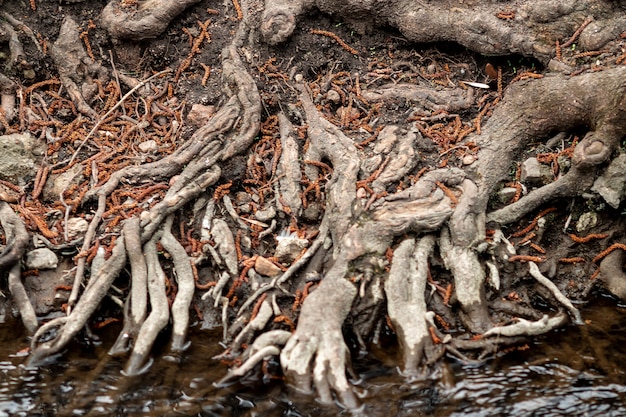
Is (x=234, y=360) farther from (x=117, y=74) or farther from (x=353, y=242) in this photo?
(x=117, y=74)

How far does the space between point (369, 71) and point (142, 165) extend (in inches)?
119

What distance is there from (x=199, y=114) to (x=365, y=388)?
383cm

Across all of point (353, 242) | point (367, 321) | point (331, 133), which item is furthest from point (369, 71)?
point (367, 321)

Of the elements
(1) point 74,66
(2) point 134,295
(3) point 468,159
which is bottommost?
(2) point 134,295

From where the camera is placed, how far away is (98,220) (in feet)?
21.7

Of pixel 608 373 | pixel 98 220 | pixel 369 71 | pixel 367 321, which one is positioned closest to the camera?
pixel 608 373

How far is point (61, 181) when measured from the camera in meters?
7.18

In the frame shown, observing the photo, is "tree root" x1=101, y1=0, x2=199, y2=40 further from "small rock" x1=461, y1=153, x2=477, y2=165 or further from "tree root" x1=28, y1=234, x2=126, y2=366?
"small rock" x1=461, y1=153, x2=477, y2=165

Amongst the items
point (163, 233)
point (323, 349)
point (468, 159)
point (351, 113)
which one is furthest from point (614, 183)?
point (163, 233)

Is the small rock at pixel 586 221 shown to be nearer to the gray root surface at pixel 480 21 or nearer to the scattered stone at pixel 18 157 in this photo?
the gray root surface at pixel 480 21

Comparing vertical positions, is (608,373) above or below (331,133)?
below

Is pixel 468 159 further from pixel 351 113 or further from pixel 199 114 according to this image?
pixel 199 114

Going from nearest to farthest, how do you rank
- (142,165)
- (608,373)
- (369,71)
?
(608,373) → (142,165) → (369,71)

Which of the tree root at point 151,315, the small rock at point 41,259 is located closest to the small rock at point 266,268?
the tree root at point 151,315
